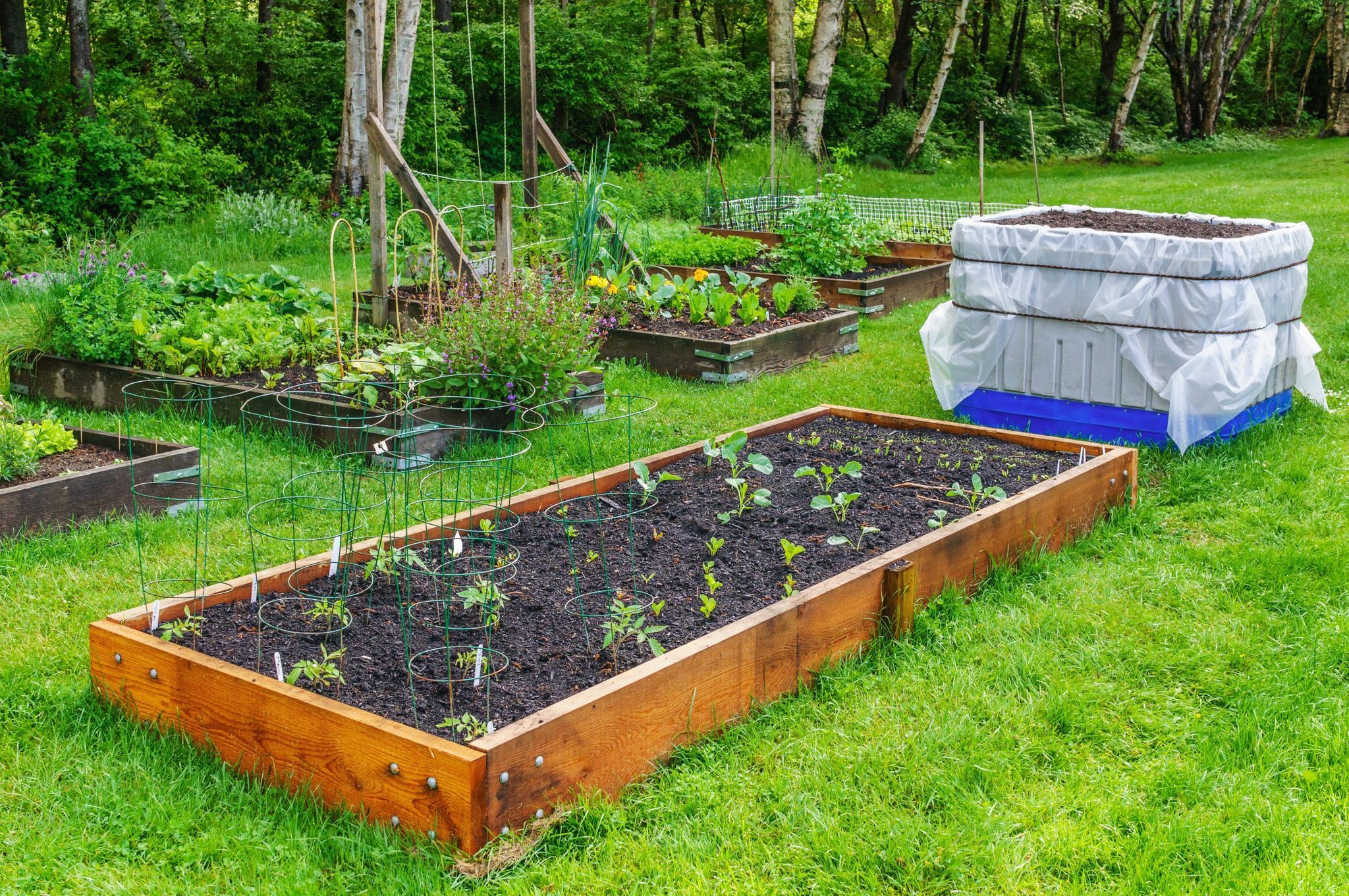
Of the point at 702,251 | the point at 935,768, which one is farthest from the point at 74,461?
the point at 702,251

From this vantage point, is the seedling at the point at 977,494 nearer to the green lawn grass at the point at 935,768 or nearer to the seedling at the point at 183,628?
the green lawn grass at the point at 935,768

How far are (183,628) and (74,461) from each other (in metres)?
2.14

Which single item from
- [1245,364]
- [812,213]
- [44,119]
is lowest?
[1245,364]

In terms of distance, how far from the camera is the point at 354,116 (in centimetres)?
1212

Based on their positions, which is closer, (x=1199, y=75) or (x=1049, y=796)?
(x=1049, y=796)

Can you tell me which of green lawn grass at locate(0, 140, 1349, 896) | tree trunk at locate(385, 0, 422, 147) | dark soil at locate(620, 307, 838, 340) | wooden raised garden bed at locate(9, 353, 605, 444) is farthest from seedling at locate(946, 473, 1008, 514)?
tree trunk at locate(385, 0, 422, 147)

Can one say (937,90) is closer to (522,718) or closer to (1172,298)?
(1172,298)

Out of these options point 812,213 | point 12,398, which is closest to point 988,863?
point 12,398

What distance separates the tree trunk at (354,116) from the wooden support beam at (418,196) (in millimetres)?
4758

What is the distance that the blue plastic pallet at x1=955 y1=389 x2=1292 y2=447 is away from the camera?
5.72 meters

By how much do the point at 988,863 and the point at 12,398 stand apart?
19.9ft

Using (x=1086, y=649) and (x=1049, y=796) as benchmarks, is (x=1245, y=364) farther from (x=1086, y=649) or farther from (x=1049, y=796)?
(x=1049, y=796)

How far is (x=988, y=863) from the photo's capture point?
2.61 meters

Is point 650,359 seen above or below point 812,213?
below
